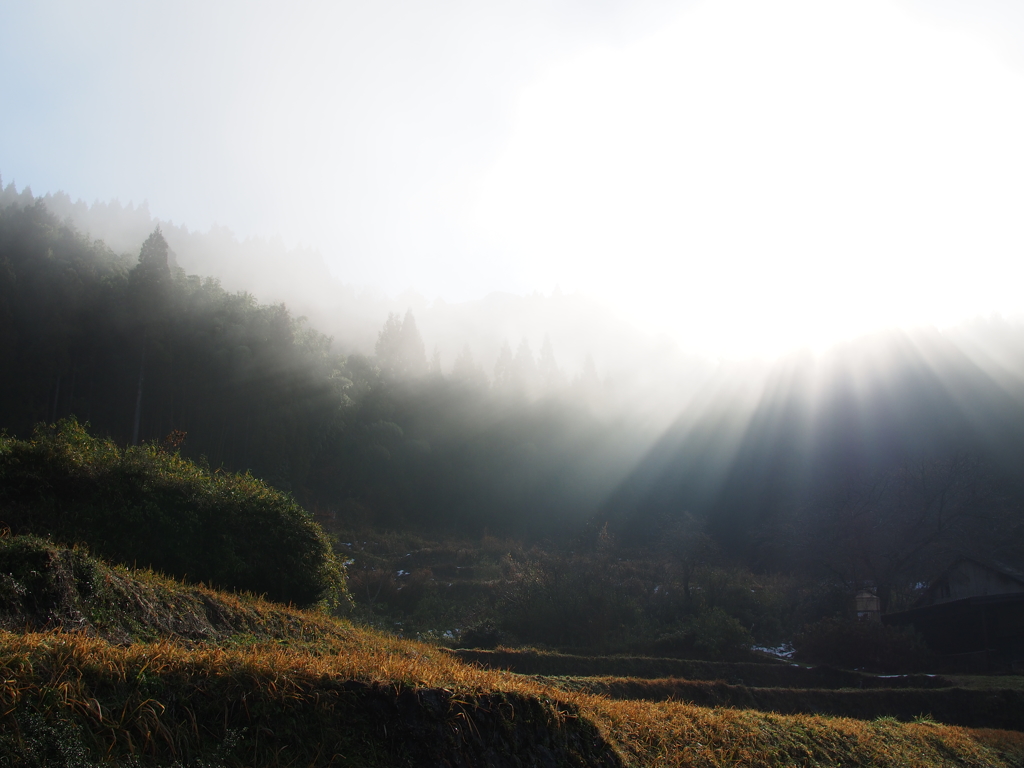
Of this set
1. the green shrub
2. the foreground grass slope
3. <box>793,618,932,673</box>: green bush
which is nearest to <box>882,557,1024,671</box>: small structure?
<box>793,618,932,673</box>: green bush

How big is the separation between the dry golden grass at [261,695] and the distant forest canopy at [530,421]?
12.6m

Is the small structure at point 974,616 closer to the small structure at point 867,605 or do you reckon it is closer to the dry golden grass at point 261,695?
the small structure at point 867,605

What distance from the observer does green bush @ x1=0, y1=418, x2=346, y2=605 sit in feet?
31.9

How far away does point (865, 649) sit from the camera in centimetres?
1773

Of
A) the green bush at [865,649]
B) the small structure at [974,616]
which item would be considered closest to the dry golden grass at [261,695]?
the green bush at [865,649]

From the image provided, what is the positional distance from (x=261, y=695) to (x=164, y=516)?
8339mm

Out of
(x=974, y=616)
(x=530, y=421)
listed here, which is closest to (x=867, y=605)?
(x=974, y=616)

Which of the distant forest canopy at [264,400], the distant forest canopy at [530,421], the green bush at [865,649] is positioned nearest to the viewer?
the green bush at [865,649]

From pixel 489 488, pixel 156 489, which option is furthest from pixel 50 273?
pixel 489 488

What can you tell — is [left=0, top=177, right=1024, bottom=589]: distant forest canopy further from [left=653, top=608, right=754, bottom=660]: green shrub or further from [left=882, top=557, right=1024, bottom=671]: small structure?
[left=653, top=608, right=754, bottom=660]: green shrub

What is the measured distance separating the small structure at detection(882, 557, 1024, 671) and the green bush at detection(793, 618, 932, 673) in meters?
1.90

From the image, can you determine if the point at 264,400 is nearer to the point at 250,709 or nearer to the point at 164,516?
the point at 164,516

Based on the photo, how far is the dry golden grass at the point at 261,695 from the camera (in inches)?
123

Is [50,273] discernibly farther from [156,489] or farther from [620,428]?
[620,428]
